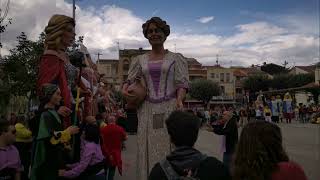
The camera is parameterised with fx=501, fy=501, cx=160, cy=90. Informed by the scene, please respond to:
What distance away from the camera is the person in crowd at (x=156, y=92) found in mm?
4898

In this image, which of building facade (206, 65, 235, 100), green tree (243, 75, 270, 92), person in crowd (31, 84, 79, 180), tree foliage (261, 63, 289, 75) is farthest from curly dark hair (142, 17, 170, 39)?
tree foliage (261, 63, 289, 75)

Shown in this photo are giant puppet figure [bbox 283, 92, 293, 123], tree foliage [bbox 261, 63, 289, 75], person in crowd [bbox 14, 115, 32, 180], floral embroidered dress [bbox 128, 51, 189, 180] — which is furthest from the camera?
tree foliage [bbox 261, 63, 289, 75]

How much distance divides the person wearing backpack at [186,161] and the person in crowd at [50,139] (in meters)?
1.14

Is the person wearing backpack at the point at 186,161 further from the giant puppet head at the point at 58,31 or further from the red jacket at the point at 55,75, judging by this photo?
the giant puppet head at the point at 58,31

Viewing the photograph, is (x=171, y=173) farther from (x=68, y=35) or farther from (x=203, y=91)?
(x=203, y=91)

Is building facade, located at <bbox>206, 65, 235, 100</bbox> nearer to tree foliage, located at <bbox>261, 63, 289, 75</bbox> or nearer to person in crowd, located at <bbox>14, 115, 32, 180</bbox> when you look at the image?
tree foliage, located at <bbox>261, 63, 289, 75</bbox>

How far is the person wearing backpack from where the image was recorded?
3.33 metres

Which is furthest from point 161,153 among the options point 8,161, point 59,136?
point 8,161

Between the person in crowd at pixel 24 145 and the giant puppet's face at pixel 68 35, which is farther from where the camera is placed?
the person in crowd at pixel 24 145

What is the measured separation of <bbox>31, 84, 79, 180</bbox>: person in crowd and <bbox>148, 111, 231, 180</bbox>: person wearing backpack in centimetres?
114

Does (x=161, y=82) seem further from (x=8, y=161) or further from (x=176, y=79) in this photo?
(x=8, y=161)

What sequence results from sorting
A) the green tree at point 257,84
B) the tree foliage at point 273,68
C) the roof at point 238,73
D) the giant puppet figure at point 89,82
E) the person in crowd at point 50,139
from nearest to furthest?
the person in crowd at point 50,139
the giant puppet figure at point 89,82
the green tree at point 257,84
the roof at point 238,73
the tree foliage at point 273,68

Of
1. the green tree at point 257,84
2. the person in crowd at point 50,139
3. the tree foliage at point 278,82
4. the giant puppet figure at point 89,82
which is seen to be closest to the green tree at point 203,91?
the green tree at point 257,84

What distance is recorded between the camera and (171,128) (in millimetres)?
3451
